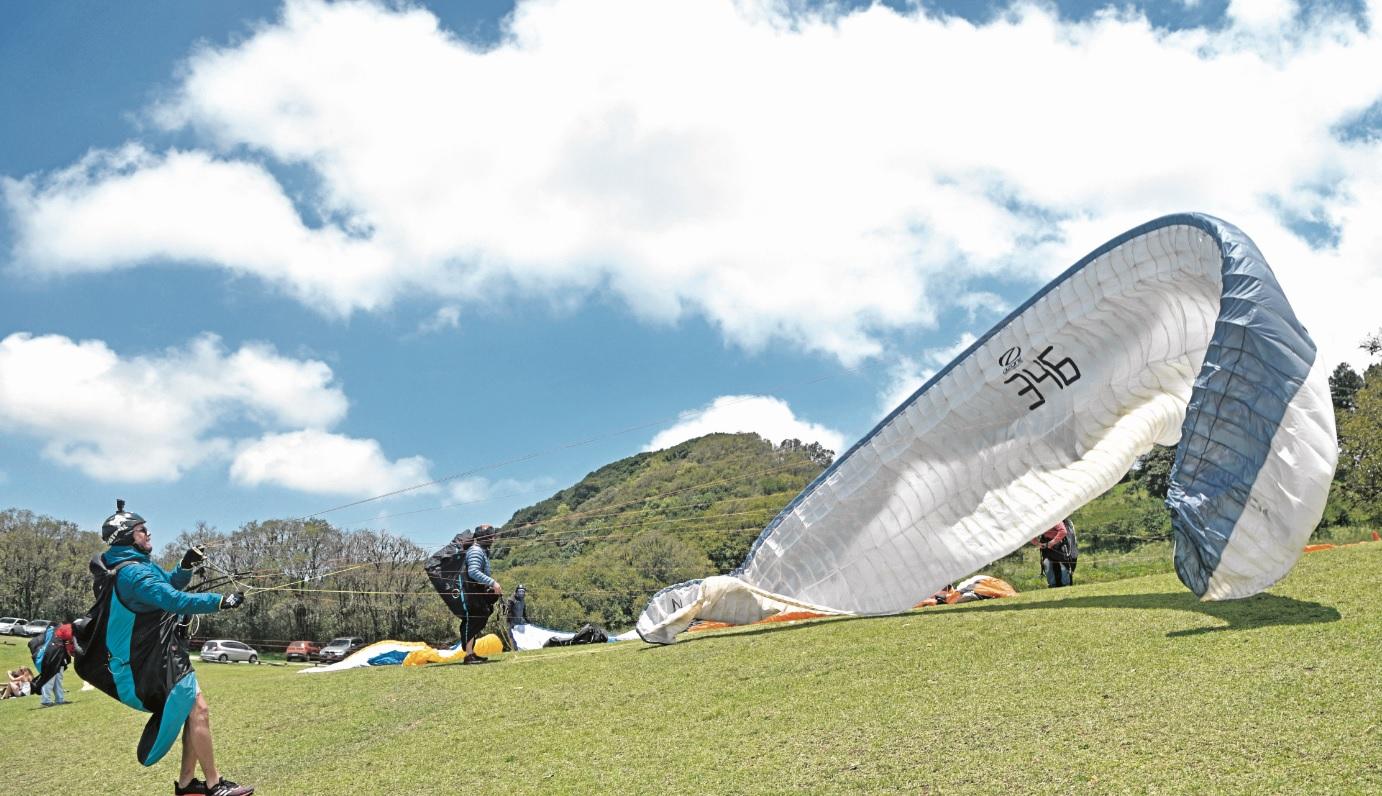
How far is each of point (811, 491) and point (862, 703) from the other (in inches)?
175

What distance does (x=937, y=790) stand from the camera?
4.04 meters

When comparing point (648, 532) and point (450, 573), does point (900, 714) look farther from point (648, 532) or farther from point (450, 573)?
point (648, 532)

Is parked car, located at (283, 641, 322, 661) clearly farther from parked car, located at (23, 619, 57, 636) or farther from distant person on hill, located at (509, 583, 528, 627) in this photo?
distant person on hill, located at (509, 583, 528, 627)

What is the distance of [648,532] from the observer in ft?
106

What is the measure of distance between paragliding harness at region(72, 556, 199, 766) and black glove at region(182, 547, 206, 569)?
49 cm

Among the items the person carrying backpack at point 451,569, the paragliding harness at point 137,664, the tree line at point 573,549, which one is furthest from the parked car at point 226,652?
the paragliding harness at point 137,664

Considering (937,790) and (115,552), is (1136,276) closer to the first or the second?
(937,790)

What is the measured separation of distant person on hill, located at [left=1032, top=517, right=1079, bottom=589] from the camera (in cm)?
1294

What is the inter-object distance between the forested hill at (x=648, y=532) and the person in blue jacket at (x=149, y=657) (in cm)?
590

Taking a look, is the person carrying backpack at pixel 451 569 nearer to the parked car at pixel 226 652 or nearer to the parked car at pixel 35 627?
the parked car at pixel 226 652

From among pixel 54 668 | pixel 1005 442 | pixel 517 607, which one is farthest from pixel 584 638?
pixel 1005 442

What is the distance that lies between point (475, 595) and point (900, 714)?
6493 millimetres

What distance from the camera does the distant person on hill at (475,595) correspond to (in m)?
10.6

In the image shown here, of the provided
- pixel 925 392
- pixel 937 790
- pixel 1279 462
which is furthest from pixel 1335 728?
pixel 925 392
